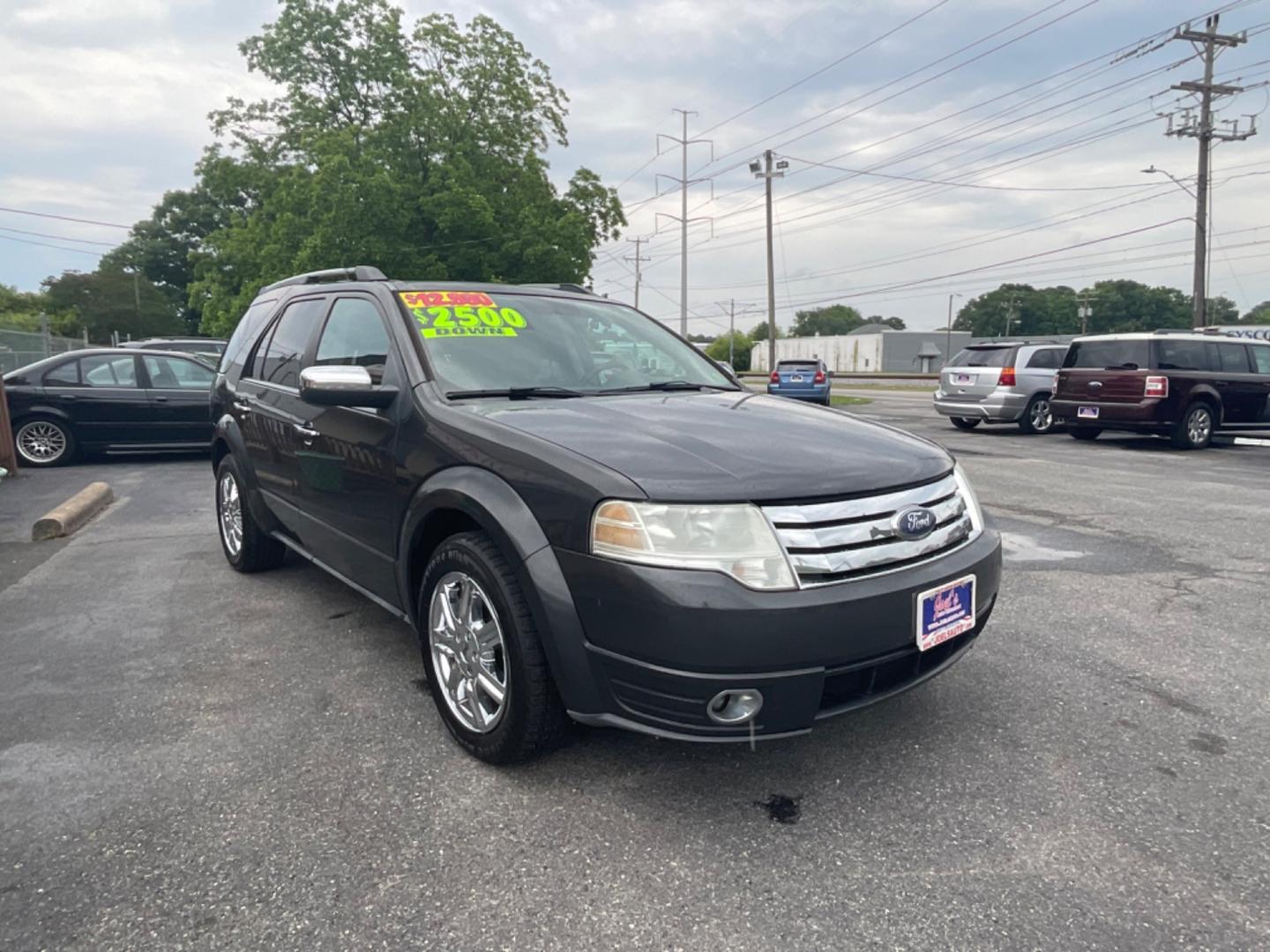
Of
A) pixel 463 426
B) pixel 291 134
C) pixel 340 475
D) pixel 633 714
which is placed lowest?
pixel 633 714

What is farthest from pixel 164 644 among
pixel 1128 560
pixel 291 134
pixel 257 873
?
pixel 291 134

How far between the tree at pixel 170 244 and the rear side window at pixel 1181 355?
76.2 metres

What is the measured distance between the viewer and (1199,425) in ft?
41.7

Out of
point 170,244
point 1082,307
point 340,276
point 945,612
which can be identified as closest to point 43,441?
point 340,276

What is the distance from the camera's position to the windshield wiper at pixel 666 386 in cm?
347

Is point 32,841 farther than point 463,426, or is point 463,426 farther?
point 463,426

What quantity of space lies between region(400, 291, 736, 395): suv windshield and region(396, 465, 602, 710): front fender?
586mm

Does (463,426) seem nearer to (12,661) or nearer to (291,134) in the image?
(12,661)

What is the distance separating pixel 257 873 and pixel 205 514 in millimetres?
5824

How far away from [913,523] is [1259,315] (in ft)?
368

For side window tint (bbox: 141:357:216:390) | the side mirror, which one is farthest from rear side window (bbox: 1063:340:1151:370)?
the side mirror

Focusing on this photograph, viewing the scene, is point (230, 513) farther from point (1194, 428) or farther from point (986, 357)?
point (986, 357)

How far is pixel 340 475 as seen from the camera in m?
3.62

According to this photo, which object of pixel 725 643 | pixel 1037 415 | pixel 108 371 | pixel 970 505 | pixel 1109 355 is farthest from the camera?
pixel 1037 415
